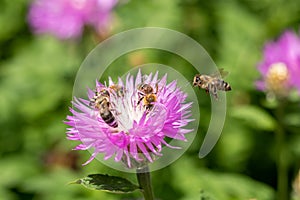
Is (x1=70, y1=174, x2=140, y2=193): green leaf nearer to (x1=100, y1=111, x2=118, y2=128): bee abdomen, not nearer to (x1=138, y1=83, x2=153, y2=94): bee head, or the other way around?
(x1=100, y1=111, x2=118, y2=128): bee abdomen

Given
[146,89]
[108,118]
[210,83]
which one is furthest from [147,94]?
[210,83]

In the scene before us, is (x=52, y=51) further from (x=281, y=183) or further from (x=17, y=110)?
(x=281, y=183)

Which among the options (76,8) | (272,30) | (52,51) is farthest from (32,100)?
(272,30)

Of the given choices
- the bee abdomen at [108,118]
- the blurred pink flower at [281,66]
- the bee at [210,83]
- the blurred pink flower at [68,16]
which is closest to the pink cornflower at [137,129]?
the bee abdomen at [108,118]

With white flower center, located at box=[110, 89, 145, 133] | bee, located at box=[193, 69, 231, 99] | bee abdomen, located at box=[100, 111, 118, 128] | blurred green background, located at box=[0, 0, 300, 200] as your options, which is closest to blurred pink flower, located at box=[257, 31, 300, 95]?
blurred green background, located at box=[0, 0, 300, 200]

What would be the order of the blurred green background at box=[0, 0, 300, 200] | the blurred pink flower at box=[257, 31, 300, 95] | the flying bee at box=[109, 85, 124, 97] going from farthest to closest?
the blurred green background at box=[0, 0, 300, 200] < the blurred pink flower at box=[257, 31, 300, 95] < the flying bee at box=[109, 85, 124, 97]

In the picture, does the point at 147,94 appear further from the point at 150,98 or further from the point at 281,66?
the point at 281,66
